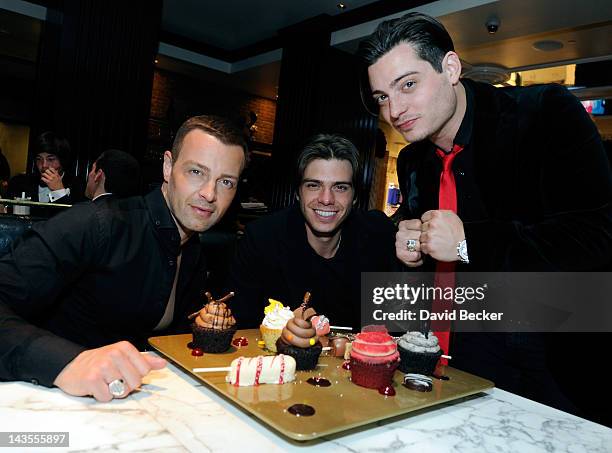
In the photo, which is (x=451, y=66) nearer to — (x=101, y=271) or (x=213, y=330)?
(x=213, y=330)

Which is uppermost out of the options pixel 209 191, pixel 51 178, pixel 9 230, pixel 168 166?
pixel 51 178

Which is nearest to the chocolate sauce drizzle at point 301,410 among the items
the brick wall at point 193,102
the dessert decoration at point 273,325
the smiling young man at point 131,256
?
the dessert decoration at point 273,325

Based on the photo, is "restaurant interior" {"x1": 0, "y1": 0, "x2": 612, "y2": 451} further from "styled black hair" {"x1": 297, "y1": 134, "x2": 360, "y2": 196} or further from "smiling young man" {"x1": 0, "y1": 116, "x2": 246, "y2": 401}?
"smiling young man" {"x1": 0, "y1": 116, "x2": 246, "y2": 401}

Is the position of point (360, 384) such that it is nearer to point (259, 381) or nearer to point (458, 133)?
point (259, 381)

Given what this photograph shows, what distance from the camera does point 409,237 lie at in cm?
187

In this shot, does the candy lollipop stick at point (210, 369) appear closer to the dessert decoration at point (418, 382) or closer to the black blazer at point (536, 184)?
the dessert decoration at point (418, 382)

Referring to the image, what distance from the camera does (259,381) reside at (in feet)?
4.65

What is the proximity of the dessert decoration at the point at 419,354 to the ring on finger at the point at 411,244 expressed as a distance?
1.08 ft

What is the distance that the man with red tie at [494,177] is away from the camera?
Result: 66.3 inches

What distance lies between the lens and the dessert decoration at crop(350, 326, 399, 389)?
1514mm

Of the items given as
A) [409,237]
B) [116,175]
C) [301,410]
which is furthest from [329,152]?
[116,175]

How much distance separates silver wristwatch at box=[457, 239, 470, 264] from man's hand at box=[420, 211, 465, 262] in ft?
0.03

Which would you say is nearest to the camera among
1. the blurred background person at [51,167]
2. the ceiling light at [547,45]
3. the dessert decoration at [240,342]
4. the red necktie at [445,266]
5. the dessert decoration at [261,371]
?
the dessert decoration at [261,371]

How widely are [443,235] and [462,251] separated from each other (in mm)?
89
